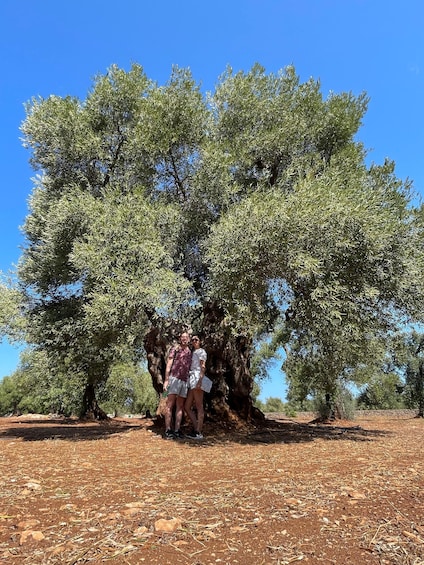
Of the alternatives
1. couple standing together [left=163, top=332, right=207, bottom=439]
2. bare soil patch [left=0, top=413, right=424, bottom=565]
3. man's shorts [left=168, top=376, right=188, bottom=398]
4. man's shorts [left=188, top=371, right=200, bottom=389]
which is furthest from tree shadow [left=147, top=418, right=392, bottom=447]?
bare soil patch [left=0, top=413, right=424, bottom=565]

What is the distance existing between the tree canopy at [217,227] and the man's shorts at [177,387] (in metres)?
1.63

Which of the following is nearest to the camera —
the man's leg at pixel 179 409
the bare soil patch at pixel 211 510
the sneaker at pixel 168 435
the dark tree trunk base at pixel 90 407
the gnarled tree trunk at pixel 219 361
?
the bare soil patch at pixel 211 510

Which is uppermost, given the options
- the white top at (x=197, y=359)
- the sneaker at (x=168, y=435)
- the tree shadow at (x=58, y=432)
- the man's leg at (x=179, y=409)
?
the white top at (x=197, y=359)

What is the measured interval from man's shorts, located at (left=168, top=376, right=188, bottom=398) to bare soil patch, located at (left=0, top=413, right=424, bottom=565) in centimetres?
218

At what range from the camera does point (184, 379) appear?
941 centimetres

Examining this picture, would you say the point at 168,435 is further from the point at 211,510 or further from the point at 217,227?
the point at 211,510

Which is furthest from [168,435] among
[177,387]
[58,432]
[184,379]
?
[58,432]

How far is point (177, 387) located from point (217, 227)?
12.9 ft

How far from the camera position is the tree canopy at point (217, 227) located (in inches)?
362

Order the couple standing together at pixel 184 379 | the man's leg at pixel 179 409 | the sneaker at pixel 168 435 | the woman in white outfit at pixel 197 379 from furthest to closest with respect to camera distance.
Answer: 1. the sneaker at pixel 168 435
2. the man's leg at pixel 179 409
3. the couple standing together at pixel 184 379
4. the woman in white outfit at pixel 197 379

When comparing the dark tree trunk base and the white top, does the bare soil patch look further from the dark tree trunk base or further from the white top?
the dark tree trunk base

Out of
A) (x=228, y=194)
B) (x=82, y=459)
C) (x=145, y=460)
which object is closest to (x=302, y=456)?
(x=145, y=460)

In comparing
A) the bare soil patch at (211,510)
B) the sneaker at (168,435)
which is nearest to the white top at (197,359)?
the sneaker at (168,435)

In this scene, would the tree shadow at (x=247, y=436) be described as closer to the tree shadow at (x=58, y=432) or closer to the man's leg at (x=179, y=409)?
the man's leg at (x=179, y=409)
